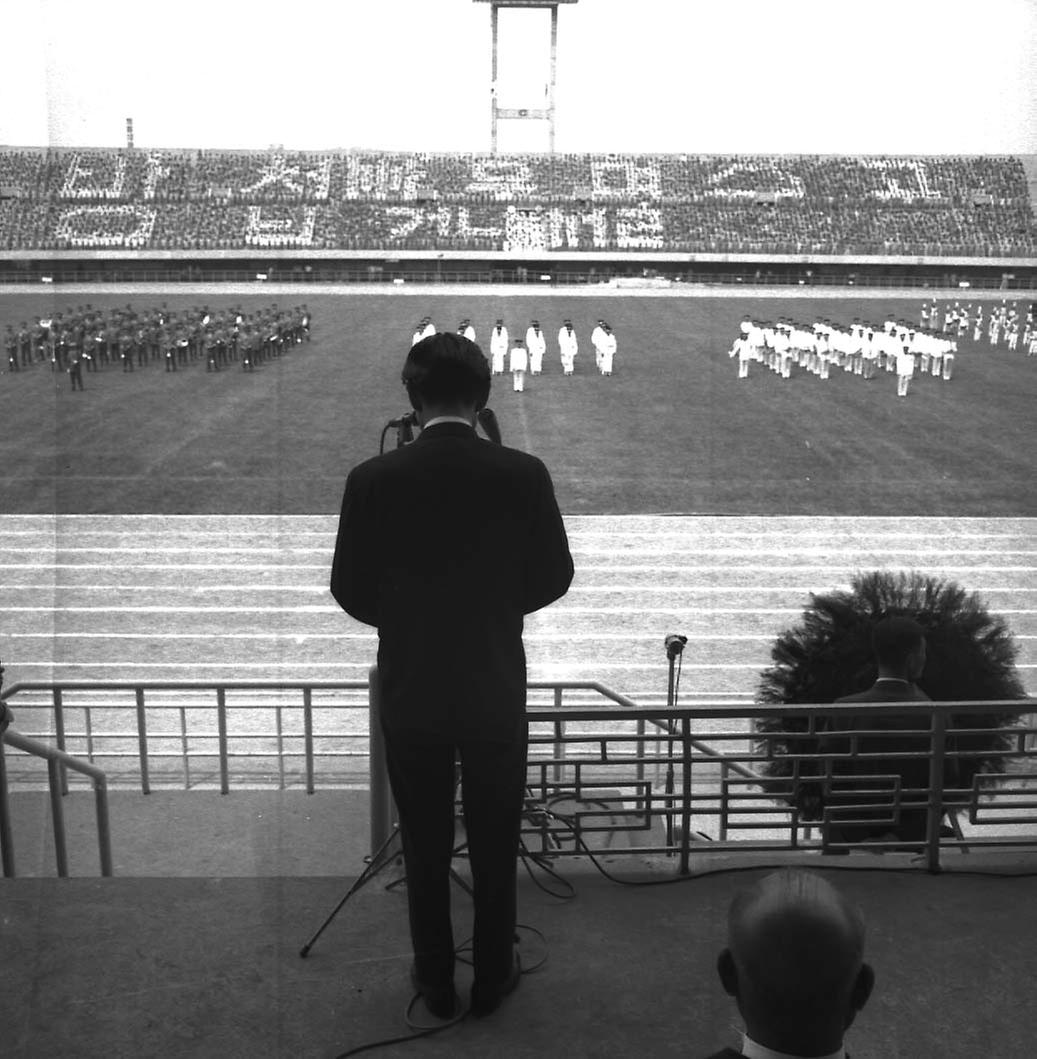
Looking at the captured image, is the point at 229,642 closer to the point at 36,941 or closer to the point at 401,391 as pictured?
the point at 36,941

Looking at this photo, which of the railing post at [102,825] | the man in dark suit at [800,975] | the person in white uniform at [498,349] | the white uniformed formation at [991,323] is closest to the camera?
the man in dark suit at [800,975]

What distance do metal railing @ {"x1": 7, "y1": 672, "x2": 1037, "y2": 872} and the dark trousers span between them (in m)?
0.31

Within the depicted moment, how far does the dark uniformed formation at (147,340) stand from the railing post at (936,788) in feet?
40.5

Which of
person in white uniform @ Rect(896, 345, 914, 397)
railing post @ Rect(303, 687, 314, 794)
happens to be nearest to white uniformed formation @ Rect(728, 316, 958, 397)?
person in white uniform @ Rect(896, 345, 914, 397)

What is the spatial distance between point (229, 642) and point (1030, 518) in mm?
5393

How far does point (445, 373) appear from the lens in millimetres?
1577

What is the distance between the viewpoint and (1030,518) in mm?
8547

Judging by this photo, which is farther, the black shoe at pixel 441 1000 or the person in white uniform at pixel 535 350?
the person in white uniform at pixel 535 350

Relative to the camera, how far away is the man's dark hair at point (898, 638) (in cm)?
214

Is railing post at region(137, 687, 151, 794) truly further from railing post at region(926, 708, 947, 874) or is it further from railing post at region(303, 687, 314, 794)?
railing post at region(926, 708, 947, 874)

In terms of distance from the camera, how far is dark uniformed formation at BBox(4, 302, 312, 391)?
13781 millimetres

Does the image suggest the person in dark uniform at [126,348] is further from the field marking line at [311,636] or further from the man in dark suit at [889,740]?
the man in dark suit at [889,740]

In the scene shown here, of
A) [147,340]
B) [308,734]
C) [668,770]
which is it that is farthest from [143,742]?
[147,340]

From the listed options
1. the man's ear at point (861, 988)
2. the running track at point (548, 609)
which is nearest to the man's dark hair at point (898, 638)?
the man's ear at point (861, 988)
